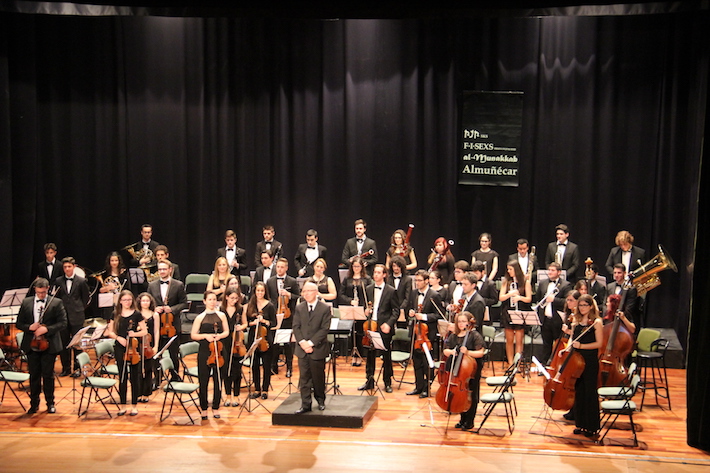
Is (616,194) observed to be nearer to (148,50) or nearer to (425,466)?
(425,466)

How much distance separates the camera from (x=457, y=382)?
8492 millimetres

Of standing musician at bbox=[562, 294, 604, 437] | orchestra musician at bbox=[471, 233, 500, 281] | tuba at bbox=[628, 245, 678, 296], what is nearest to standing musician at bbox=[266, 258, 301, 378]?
orchestra musician at bbox=[471, 233, 500, 281]

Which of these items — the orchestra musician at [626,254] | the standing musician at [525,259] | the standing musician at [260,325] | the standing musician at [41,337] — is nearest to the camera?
the standing musician at [41,337]

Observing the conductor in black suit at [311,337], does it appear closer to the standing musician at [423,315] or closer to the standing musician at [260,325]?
the standing musician at [260,325]

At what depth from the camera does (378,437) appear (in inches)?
340

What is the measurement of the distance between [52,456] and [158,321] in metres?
1.98

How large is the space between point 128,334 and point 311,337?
2.21 meters

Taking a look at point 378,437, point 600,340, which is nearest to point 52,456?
point 378,437

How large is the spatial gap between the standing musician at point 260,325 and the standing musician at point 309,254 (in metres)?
2.10

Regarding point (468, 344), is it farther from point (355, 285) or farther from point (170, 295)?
point (170, 295)

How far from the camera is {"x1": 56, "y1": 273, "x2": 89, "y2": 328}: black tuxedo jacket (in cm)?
1095

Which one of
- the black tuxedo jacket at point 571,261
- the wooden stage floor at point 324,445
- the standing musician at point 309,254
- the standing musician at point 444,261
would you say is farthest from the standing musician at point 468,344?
the standing musician at point 309,254

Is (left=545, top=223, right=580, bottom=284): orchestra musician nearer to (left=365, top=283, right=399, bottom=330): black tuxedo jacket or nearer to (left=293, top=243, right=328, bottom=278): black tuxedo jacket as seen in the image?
(left=365, top=283, right=399, bottom=330): black tuxedo jacket

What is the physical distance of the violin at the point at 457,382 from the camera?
8469mm
